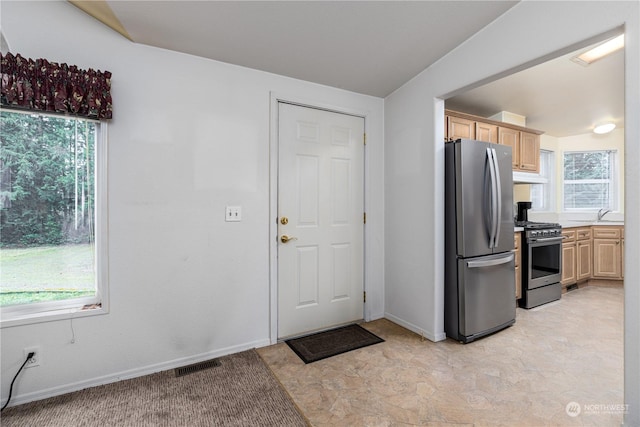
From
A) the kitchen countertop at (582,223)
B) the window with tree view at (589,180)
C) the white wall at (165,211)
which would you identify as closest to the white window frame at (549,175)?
the window with tree view at (589,180)

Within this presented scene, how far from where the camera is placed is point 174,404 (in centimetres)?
179

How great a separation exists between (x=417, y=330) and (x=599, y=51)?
282 cm

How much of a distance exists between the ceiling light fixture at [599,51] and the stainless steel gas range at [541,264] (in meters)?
1.72

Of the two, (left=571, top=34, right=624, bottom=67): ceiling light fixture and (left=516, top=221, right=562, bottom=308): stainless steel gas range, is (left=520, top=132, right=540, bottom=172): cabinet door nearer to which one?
(left=516, top=221, right=562, bottom=308): stainless steel gas range

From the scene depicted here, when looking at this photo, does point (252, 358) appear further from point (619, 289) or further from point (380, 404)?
point (619, 289)

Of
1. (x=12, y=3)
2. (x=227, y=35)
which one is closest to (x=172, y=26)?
(x=227, y=35)

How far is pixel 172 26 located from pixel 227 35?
0.35m

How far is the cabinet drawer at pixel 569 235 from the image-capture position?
3904 mm

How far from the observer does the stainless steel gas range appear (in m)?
3.36

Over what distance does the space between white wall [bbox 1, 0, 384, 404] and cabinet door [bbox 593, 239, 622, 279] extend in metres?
4.95

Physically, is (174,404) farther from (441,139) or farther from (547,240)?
(547,240)

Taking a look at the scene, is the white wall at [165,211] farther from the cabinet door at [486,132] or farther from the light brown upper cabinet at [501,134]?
the cabinet door at [486,132]

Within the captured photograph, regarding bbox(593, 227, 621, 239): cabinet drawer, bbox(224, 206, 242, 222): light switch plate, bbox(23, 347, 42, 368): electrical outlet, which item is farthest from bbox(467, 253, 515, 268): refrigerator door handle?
bbox(23, 347, 42, 368): electrical outlet

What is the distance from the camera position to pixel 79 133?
1959mm
